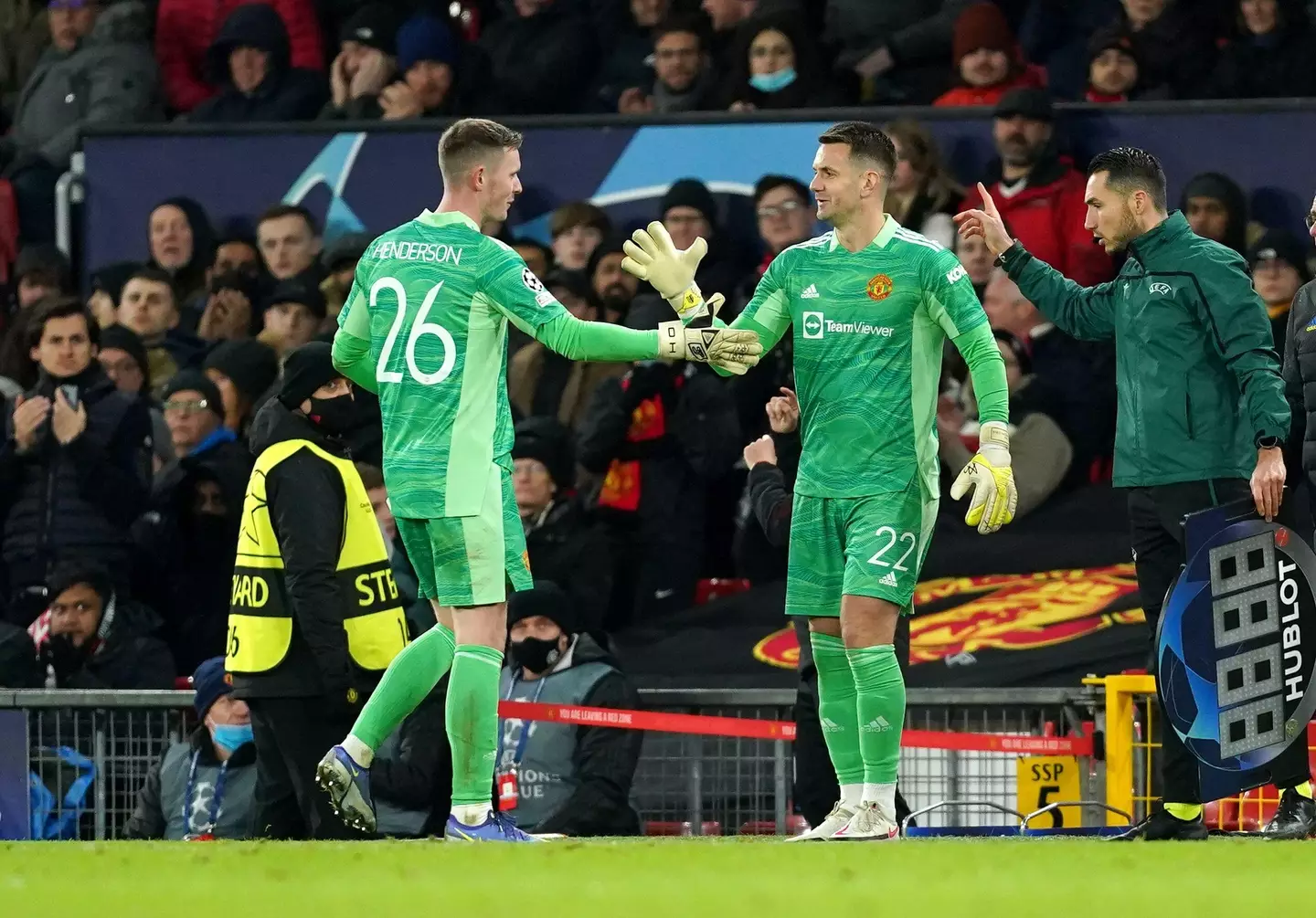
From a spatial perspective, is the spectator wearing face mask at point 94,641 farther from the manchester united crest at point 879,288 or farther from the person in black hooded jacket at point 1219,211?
the person in black hooded jacket at point 1219,211

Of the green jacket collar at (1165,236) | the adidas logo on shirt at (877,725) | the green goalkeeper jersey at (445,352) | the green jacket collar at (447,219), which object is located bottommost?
the adidas logo on shirt at (877,725)

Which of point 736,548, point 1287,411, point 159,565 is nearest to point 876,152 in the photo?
point 1287,411

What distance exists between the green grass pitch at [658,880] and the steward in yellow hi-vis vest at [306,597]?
1.11 m

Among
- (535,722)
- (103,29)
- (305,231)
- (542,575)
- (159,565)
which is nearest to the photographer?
(535,722)

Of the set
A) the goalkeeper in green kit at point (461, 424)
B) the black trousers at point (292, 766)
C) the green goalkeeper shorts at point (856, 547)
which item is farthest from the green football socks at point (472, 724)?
the green goalkeeper shorts at point (856, 547)

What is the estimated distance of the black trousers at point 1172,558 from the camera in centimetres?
810

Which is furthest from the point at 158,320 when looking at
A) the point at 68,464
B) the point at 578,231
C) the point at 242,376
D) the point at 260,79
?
the point at 578,231

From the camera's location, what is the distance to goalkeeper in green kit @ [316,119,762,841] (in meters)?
7.76

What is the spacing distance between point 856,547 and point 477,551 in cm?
124

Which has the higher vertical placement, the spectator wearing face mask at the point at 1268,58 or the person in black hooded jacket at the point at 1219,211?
the spectator wearing face mask at the point at 1268,58

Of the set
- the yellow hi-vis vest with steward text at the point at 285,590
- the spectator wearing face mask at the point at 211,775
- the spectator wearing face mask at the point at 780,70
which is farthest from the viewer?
the spectator wearing face mask at the point at 780,70

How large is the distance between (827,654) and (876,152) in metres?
1.71

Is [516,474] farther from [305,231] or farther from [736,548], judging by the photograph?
[305,231]

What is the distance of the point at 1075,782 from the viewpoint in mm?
9359
